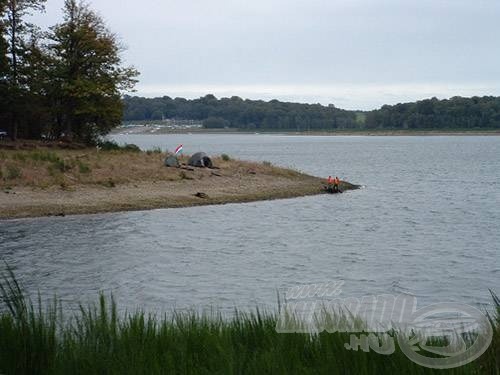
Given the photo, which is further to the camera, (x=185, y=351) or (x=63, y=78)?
(x=63, y=78)

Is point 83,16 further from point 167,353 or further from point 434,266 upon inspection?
point 167,353

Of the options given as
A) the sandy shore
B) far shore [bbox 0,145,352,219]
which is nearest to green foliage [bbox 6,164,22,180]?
far shore [bbox 0,145,352,219]

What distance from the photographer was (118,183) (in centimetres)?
3353

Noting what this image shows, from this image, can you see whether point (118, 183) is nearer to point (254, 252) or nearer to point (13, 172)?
point (13, 172)

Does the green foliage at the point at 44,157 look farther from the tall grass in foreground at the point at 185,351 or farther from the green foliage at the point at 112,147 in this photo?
the tall grass in foreground at the point at 185,351

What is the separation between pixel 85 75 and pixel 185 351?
3994cm

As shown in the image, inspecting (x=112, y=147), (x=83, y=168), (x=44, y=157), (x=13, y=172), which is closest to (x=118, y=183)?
(x=83, y=168)

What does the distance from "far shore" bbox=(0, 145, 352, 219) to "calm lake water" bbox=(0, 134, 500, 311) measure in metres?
1.13

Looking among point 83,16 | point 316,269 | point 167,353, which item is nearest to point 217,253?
point 316,269

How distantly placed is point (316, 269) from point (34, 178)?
1599 centimetres

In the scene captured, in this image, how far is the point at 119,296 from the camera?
15906mm

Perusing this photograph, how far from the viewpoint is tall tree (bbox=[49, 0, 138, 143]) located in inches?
1718

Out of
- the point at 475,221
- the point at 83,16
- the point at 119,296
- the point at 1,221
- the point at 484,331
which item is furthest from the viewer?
the point at 83,16

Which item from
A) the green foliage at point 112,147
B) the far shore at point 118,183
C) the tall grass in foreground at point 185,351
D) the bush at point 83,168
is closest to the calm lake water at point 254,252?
the far shore at point 118,183
